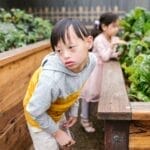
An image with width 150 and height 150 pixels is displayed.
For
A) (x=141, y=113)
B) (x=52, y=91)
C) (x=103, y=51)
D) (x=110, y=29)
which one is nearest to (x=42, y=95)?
(x=52, y=91)

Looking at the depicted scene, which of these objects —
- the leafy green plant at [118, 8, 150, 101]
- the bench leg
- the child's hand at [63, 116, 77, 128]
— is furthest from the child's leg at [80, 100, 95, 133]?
the bench leg

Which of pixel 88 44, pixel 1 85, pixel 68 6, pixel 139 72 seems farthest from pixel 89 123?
pixel 68 6

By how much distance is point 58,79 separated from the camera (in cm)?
183

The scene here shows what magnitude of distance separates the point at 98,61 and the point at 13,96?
3.97 ft

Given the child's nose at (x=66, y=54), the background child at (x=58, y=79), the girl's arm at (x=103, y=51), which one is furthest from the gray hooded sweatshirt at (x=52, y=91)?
the girl's arm at (x=103, y=51)

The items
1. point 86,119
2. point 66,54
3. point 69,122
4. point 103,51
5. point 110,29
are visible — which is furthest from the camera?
point 86,119

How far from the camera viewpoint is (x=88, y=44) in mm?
1909

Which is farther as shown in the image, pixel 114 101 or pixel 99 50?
pixel 99 50

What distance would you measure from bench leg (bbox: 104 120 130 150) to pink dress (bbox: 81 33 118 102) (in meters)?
2.08

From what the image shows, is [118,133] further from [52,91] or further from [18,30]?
[18,30]

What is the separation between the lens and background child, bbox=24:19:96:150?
5.87ft

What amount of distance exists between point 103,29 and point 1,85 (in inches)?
67.4

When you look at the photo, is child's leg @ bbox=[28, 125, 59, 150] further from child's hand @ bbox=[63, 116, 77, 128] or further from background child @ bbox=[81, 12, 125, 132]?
background child @ bbox=[81, 12, 125, 132]

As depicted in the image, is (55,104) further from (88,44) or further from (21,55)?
(21,55)
